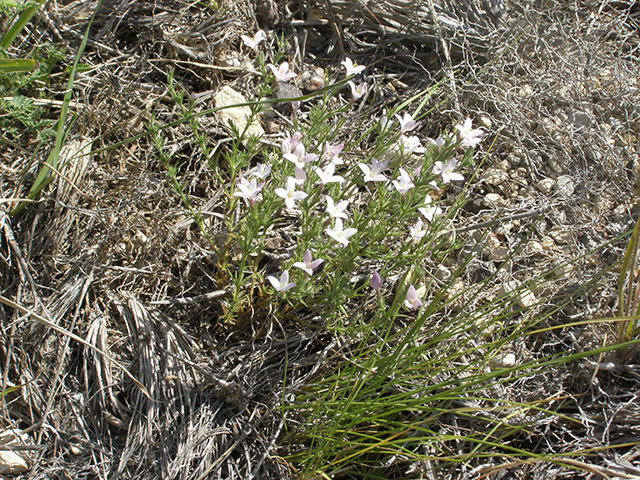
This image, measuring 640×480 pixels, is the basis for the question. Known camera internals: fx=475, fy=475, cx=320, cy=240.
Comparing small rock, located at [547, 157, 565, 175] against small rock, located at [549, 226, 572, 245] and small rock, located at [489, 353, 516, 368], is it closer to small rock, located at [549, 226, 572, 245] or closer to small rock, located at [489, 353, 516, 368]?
small rock, located at [549, 226, 572, 245]

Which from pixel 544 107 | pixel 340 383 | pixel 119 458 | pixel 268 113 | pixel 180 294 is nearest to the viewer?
pixel 119 458

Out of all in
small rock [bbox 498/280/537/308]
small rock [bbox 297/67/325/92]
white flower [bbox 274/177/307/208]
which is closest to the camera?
white flower [bbox 274/177/307/208]

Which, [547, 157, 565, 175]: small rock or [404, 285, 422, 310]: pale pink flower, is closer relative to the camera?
[404, 285, 422, 310]: pale pink flower

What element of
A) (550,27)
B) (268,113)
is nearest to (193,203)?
(268,113)

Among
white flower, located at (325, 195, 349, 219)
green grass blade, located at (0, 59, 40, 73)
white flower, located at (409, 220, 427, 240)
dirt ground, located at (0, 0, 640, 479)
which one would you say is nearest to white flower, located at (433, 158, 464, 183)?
white flower, located at (409, 220, 427, 240)

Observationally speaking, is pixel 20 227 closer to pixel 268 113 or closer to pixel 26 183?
pixel 26 183

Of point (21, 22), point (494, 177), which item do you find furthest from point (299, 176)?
point (494, 177)

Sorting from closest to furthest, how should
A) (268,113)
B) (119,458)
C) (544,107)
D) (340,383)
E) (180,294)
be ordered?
(119,458)
(340,383)
(180,294)
(268,113)
(544,107)

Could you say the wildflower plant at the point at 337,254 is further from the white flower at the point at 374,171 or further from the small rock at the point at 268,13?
the small rock at the point at 268,13
